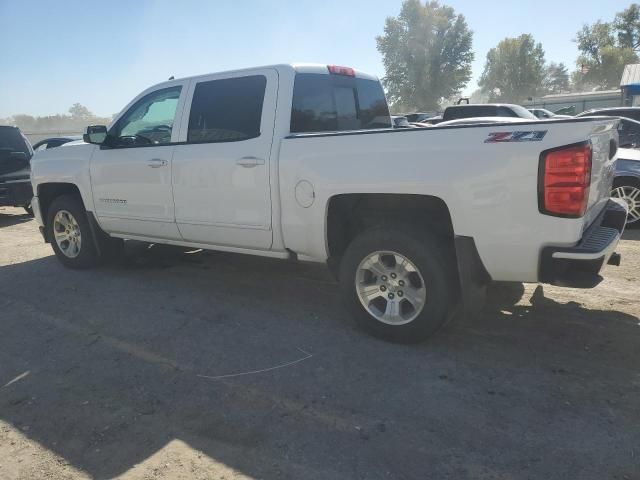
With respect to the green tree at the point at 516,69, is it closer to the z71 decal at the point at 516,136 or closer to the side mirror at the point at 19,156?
the side mirror at the point at 19,156

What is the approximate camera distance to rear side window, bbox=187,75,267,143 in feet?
14.2

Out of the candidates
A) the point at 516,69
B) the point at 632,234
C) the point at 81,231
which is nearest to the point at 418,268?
the point at 81,231

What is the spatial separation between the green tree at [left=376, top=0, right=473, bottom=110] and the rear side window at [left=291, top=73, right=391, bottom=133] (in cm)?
7031

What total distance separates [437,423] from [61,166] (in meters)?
5.16

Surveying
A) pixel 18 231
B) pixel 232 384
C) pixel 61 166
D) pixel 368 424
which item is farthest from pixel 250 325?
pixel 18 231

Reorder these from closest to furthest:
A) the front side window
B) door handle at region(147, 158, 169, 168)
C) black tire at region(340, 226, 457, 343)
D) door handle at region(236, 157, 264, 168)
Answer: black tire at region(340, 226, 457, 343) < door handle at region(236, 157, 264, 168) < door handle at region(147, 158, 169, 168) < the front side window

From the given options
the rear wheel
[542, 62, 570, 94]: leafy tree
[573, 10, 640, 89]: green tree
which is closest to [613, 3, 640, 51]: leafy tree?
[573, 10, 640, 89]: green tree

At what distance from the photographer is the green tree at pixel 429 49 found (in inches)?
2785

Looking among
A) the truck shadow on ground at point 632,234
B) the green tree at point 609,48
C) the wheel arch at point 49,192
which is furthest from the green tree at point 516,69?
the wheel arch at point 49,192

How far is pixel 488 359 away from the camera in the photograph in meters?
3.48

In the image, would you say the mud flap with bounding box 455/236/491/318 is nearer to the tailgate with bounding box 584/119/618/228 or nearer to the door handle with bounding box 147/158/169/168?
the tailgate with bounding box 584/119/618/228

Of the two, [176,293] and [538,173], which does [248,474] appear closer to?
[538,173]

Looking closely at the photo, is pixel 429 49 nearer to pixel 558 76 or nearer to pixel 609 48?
pixel 609 48

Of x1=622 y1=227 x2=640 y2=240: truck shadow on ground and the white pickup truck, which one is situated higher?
the white pickup truck
